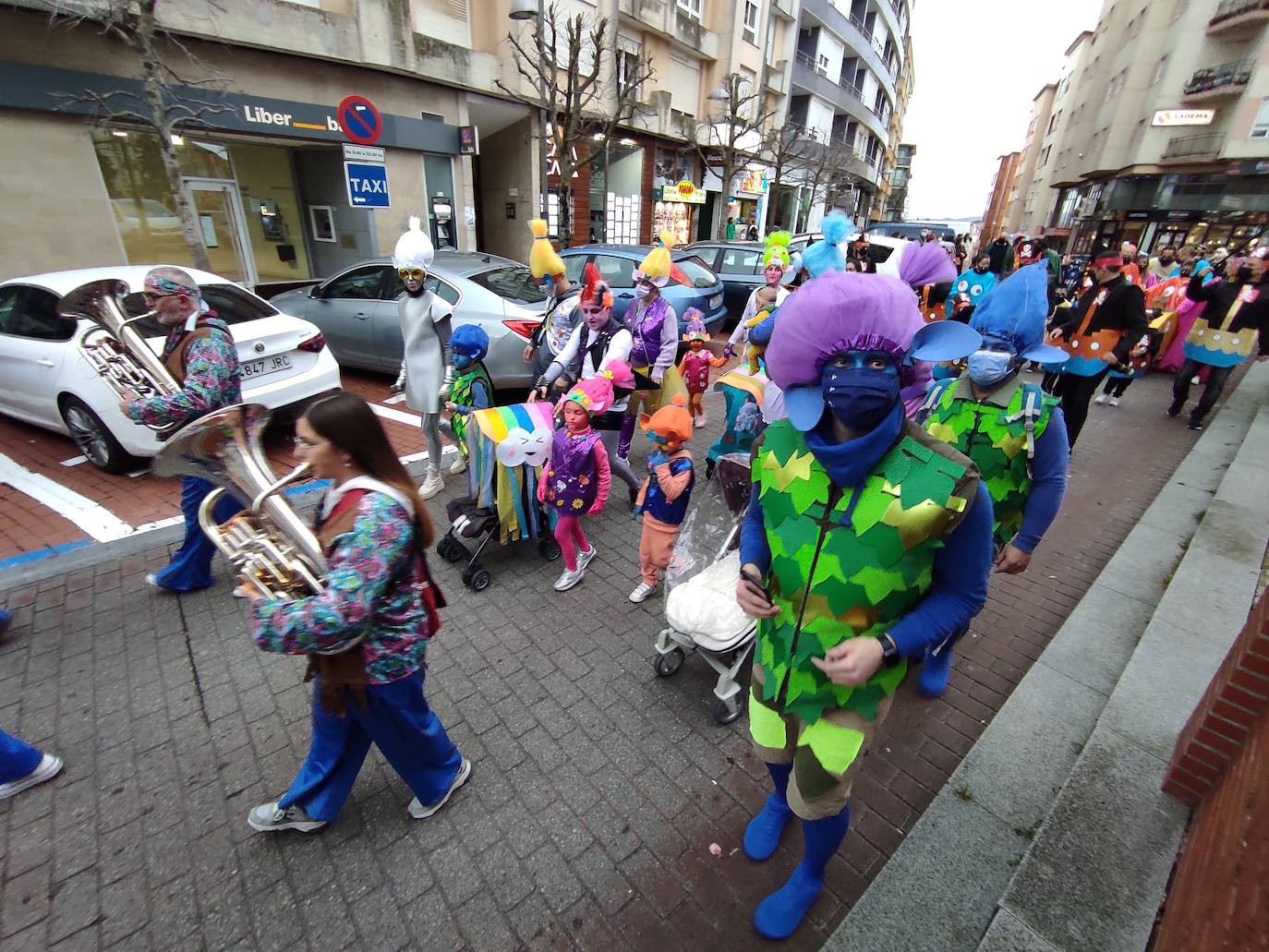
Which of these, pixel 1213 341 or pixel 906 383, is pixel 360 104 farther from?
pixel 1213 341

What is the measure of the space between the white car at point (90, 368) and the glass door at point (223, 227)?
7.91 m

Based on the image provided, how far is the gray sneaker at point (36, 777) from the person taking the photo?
2.52 metres

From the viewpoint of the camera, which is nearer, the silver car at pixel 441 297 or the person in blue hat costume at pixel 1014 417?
the person in blue hat costume at pixel 1014 417

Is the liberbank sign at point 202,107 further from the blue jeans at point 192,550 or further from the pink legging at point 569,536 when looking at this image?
the pink legging at point 569,536

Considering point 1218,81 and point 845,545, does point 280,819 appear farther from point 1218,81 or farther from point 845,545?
point 1218,81

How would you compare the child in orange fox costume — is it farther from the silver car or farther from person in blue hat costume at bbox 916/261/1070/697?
the silver car

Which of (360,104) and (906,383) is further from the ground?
(360,104)

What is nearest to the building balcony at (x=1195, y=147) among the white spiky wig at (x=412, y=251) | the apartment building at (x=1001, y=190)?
the white spiky wig at (x=412, y=251)

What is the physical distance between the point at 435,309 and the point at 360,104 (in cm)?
806

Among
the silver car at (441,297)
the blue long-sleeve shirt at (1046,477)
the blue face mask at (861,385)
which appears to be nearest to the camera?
the blue face mask at (861,385)

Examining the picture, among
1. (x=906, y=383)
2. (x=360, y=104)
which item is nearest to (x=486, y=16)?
(x=360, y=104)

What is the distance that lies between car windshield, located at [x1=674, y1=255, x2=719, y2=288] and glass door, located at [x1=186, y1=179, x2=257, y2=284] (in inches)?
388

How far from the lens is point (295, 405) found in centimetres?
567

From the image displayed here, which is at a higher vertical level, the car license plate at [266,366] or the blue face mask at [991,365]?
the blue face mask at [991,365]
